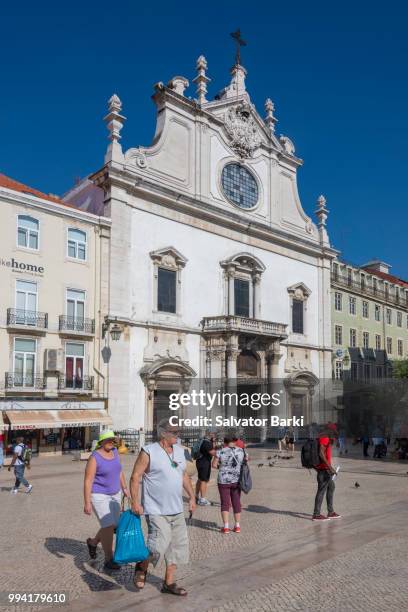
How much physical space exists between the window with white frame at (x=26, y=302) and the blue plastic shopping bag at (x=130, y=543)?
74.3 ft

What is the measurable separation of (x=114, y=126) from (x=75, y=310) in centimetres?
1062

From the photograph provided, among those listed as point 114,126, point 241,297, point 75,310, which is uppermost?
point 114,126

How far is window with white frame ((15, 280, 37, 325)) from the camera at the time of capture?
2819cm

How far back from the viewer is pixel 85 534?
10211mm

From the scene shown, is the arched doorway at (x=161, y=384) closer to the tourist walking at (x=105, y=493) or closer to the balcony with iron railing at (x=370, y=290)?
the balcony with iron railing at (x=370, y=290)

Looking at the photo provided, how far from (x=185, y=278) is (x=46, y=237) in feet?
30.0

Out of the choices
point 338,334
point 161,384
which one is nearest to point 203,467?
point 161,384

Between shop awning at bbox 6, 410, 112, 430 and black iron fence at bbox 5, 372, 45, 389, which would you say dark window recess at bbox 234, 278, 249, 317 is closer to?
shop awning at bbox 6, 410, 112, 430

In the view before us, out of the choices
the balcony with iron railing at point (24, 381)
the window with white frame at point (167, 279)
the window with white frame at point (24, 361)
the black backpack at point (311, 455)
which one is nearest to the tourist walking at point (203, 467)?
the black backpack at point (311, 455)

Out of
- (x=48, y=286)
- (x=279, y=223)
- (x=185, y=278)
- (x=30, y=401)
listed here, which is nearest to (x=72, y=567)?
(x=30, y=401)

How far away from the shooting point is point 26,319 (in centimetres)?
2828

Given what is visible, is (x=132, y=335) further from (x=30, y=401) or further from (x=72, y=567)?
(x=72, y=567)

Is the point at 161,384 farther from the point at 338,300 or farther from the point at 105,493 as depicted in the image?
the point at 105,493

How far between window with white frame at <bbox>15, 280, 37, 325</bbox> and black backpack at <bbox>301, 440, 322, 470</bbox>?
1965 cm
